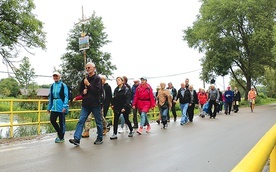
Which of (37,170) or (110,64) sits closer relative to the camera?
(37,170)

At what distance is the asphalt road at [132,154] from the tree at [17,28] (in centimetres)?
1881

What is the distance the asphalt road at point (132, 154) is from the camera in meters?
5.40

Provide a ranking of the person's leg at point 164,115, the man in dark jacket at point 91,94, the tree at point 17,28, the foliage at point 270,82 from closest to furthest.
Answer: the man in dark jacket at point 91,94 → the person's leg at point 164,115 → the tree at point 17,28 → the foliage at point 270,82

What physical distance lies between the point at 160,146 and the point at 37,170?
10.5ft

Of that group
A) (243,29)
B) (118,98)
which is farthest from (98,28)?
(118,98)

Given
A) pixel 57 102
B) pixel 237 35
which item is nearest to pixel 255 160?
pixel 57 102

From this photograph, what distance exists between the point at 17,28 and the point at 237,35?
25.5 metres

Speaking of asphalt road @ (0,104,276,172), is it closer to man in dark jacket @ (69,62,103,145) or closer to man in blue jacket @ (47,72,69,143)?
man in blue jacket @ (47,72,69,143)

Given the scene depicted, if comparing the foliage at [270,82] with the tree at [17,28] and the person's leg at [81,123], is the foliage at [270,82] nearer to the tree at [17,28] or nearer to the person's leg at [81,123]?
the tree at [17,28]

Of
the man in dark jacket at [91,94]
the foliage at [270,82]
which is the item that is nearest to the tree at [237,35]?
the man in dark jacket at [91,94]

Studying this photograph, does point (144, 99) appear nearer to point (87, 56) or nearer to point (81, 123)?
point (81, 123)

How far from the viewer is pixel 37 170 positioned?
5184mm

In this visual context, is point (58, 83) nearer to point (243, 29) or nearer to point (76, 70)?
point (243, 29)

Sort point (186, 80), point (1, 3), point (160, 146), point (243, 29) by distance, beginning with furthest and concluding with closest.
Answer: point (243, 29)
point (1, 3)
point (186, 80)
point (160, 146)
